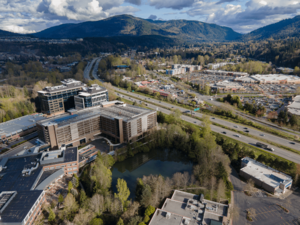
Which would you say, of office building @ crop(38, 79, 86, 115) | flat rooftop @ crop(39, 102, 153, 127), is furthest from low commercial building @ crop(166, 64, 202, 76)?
flat rooftop @ crop(39, 102, 153, 127)

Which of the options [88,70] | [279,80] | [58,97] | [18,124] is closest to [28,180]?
[18,124]

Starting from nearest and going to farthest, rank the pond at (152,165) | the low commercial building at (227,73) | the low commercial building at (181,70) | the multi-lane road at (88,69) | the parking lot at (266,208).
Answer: the parking lot at (266,208), the pond at (152,165), the multi-lane road at (88,69), the low commercial building at (227,73), the low commercial building at (181,70)

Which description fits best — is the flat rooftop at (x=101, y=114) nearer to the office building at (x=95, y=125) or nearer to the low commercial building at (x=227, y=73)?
the office building at (x=95, y=125)

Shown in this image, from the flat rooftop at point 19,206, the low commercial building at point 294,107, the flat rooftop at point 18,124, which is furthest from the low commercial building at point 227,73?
the flat rooftop at point 19,206

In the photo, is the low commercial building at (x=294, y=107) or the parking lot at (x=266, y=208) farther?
the low commercial building at (x=294, y=107)

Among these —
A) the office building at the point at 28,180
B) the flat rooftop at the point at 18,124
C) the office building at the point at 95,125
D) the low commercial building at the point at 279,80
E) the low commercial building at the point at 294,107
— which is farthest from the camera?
the low commercial building at the point at 279,80

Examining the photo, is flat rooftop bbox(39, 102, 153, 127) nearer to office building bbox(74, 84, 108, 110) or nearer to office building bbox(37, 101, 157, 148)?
office building bbox(37, 101, 157, 148)
